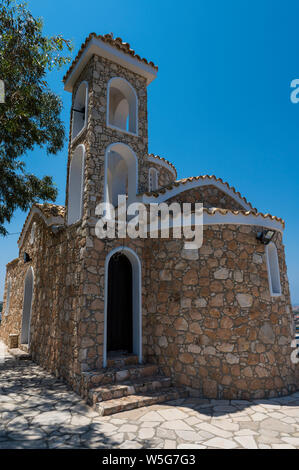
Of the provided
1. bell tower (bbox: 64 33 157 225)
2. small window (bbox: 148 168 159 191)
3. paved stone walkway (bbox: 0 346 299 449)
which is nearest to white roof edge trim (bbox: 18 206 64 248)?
bell tower (bbox: 64 33 157 225)

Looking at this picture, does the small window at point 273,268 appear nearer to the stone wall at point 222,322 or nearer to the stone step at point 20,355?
the stone wall at point 222,322

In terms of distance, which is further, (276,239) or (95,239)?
(276,239)

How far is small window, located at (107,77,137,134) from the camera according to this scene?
8.81 metres

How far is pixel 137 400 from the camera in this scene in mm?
5734

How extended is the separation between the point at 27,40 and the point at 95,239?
6640 millimetres

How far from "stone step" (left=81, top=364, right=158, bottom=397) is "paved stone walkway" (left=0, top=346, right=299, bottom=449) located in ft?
1.50

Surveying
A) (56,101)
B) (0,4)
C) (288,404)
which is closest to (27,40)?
(0,4)

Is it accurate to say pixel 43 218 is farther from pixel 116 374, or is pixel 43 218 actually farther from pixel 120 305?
pixel 116 374

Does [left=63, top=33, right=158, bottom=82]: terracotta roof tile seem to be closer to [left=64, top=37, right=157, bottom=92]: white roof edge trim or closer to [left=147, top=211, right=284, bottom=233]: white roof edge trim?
[left=64, top=37, right=157, bottom=92]: white roof edge trim

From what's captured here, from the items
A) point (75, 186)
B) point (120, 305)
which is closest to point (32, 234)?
point (75, 186)

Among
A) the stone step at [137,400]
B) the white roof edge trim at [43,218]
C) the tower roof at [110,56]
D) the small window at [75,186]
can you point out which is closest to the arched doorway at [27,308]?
the white roof edge trim at [43,218]
